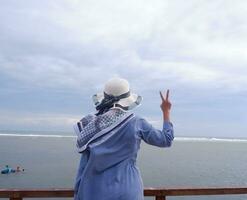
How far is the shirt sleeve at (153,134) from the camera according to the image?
2834mm

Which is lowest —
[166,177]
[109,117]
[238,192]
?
[166,177]

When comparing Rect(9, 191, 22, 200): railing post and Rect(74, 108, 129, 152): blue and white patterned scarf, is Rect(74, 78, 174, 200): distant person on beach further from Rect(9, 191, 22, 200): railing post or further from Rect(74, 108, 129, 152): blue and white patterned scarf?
Rect(9, 191, 22, 200): railing post

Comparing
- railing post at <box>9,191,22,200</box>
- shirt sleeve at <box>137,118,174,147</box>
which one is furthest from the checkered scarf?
railing post at <box>9,191,22,200</box>

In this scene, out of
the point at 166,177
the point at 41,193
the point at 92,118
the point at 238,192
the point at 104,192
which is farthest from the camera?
the point at 166,177

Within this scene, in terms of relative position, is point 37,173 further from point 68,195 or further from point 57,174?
point 68,195

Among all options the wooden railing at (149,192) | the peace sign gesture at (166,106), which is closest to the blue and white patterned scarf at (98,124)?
the peace sign gesture at (166,106)

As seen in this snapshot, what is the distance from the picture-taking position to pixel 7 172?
34.6 m

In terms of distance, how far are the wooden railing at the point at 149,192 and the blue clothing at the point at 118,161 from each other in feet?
3.48

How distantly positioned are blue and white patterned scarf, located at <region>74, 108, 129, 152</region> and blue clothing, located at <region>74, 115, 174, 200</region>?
0.13 ft

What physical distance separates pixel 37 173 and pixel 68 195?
3266 cm

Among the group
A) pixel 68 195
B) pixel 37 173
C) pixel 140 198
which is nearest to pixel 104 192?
pixel 140 198

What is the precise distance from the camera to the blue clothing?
9.12 ft

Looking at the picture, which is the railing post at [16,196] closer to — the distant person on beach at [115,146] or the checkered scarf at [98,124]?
the distant person on beach at [115,146]

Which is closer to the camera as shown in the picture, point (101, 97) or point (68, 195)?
point (101, 97)
